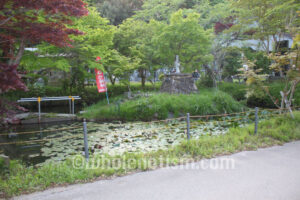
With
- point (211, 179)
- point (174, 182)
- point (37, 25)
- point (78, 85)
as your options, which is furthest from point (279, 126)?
point (78, 85)

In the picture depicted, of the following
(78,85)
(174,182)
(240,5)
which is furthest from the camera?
(78,85)

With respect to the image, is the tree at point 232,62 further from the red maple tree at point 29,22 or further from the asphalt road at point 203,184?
the red maple tree at point 29,22

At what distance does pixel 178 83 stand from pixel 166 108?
2.66m

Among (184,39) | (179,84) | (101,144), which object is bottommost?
(101,144)

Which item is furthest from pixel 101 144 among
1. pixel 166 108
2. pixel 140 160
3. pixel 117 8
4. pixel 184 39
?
pixel 117 8

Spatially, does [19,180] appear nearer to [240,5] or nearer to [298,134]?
[298,134]

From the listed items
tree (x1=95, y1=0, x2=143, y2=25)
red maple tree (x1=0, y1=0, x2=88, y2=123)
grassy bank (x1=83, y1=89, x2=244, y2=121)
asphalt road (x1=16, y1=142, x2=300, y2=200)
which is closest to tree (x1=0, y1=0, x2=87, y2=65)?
red maple tree (x1=0, y1=0, x2=88, y2=123)

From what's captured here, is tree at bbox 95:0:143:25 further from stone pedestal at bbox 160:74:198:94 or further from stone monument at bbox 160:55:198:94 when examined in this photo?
stone pedestal at bbox 160:74:198:94

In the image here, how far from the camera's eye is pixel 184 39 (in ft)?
39.9

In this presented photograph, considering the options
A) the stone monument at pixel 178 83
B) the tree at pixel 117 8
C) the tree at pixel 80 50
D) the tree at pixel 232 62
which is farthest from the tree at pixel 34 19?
the tree at pixel 117 8

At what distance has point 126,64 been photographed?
1184 cm

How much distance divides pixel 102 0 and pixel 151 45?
1136cm

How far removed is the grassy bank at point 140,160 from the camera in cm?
322

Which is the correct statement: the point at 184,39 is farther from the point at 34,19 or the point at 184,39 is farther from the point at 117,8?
the point at 117,8
